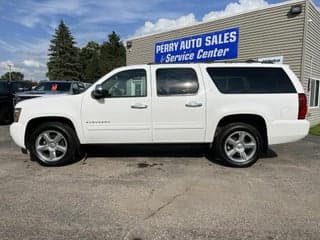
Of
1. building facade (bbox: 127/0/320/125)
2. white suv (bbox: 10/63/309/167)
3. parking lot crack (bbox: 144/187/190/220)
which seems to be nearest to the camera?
parking lot crack (bbox: 144/187/190/220)

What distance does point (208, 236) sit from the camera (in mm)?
3285

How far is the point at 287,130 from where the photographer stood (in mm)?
5844

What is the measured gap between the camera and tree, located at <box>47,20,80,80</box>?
6341 cm

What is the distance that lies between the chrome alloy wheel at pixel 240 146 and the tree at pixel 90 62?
5665 centimetres

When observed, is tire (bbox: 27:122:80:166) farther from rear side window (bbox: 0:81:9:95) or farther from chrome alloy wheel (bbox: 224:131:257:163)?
rear side window (bbox: 0:81:9:95)

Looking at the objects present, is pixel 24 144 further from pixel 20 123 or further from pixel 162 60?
pixel 162 60

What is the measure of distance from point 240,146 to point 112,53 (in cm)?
6751

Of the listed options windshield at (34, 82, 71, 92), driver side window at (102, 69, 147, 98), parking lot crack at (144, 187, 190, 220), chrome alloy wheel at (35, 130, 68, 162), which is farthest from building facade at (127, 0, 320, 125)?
chrome alloy wheel at (35, 130, 68, 162)

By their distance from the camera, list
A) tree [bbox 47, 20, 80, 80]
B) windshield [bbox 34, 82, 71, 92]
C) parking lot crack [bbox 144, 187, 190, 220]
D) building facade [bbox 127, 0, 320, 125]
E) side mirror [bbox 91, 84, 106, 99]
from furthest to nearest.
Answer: tree [bbox 47, 20, 80, 80] → windshield [bbox 34, 82, 71, 92] → building facade [bbox 127, 0, 320, 125] → side mirror [bbox 91, 84, 106, 99] → parking lot crack [bbox 144, 187, 190, 220]

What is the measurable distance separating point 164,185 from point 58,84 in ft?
33.7

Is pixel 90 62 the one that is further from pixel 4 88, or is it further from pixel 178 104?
pixel 178 104

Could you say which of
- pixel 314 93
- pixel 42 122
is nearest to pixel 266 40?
pixel 314 93

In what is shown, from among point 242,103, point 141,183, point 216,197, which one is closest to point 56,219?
point 141,183

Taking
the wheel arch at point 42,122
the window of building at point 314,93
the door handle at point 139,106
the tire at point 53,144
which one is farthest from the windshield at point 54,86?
the window of building at point 314,93
